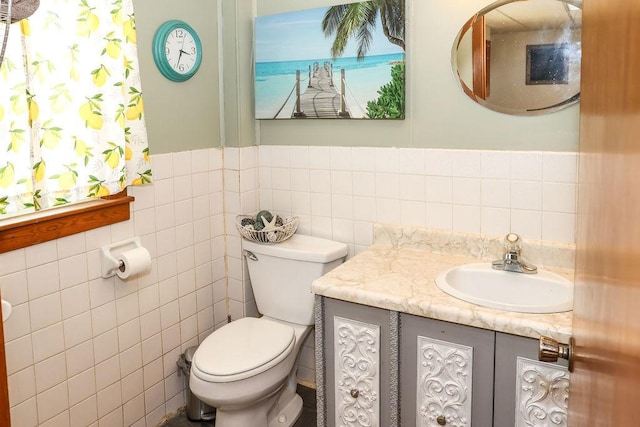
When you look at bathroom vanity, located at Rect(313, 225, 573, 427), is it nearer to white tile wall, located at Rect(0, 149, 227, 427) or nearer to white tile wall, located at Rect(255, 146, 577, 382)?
white tile wall, located at Rect(255, 146, 577, 382)

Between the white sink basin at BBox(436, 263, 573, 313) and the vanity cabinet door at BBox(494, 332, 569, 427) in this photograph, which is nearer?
the vanity cabinet door at BBox(494, 332, 569, 427)

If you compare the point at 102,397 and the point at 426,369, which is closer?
the point at 426,369

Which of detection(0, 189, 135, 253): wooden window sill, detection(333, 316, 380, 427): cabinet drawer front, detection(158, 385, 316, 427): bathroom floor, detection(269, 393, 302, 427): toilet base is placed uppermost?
detection(0, 189, 135, 253): wooden window sill

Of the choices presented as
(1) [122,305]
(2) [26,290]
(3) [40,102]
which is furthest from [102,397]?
(3) [40,102]

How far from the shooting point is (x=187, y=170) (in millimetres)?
2432

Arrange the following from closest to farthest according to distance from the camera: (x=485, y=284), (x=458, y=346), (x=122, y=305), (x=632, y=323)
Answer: (x=632, y=323)
(x=458, y=346)
(x=485, y=284)
(x=122, y=305)

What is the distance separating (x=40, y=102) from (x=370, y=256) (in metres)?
1.34

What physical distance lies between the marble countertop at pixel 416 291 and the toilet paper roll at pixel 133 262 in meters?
0.69

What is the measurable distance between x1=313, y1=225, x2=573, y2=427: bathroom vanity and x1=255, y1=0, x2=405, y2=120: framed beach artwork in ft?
2.26

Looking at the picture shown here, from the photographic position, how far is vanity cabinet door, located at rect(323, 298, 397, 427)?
1874mm

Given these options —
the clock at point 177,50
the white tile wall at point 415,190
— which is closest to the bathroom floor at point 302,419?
the white tile wall at point 415,190

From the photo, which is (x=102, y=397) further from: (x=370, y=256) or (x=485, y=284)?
(x=485, y=284)

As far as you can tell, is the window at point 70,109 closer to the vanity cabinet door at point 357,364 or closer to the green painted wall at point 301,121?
the green painted wall at point 301,121

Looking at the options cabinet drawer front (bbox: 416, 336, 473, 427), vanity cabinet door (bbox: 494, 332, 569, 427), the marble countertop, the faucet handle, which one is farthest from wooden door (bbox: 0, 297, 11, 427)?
the faucet handle
